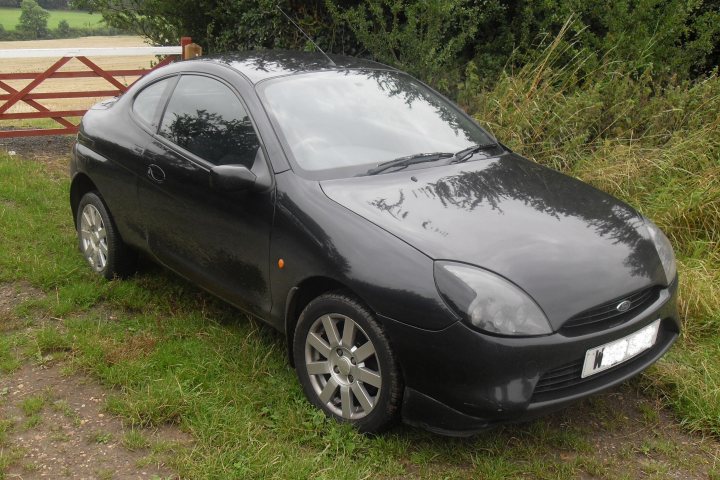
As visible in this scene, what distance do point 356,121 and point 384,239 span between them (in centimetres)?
104

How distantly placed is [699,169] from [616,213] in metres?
2.58

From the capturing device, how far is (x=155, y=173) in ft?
13.3

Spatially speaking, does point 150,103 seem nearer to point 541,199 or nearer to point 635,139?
point 541,199

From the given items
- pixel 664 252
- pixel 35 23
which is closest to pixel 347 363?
pixel 664 252

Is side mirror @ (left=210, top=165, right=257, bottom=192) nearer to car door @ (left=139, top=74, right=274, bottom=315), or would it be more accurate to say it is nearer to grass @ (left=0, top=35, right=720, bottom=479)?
car door @ (left=139, top=74, right=274, bottom=315)

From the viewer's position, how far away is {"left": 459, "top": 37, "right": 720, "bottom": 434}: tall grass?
4.85 meters

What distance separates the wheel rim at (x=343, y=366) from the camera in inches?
120

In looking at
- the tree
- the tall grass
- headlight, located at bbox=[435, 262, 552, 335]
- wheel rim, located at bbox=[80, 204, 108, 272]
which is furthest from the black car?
the tree

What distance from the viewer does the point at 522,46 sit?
24.5 feet

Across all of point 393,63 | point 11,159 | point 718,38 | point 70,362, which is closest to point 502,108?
point 393,63

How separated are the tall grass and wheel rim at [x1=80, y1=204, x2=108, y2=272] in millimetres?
3380

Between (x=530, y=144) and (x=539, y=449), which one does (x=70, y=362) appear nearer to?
(x=539, y=449)

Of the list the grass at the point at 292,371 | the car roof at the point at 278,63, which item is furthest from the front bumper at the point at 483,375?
the car roof at the point at 278,63

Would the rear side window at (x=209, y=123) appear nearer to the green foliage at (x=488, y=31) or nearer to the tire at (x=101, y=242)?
the tire at (x=101, y=242)
